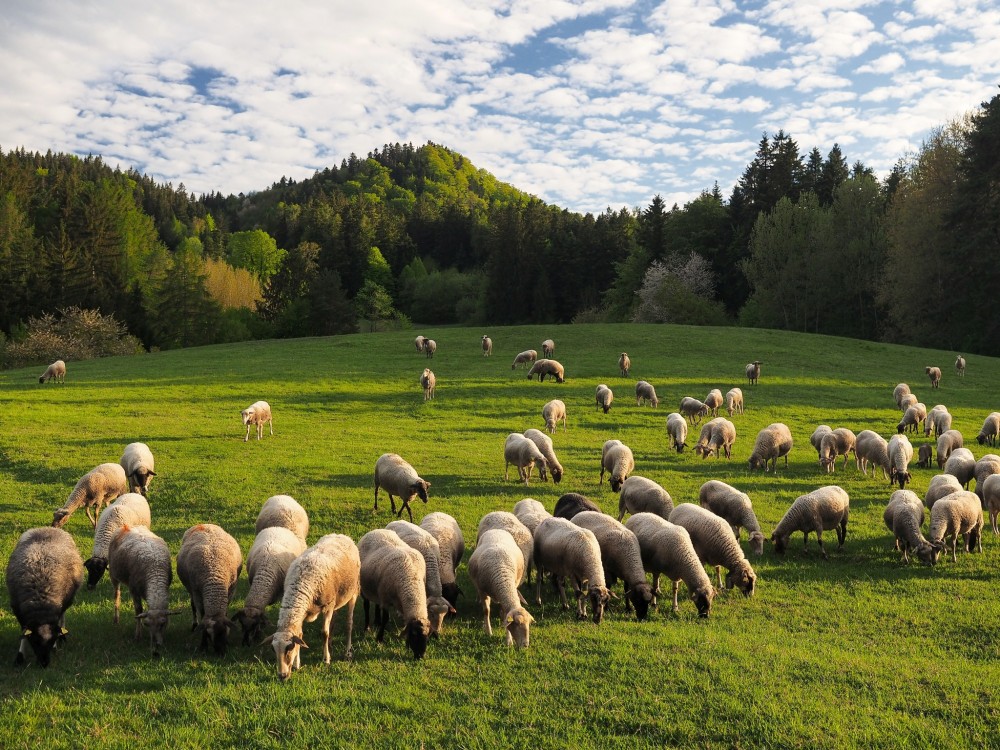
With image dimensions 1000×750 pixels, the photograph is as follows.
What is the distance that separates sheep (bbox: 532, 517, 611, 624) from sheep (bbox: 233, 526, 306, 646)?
4.54m

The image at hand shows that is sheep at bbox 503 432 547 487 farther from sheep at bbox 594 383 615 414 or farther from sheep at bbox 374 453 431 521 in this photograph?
sheep at bbox 594 383 615 414

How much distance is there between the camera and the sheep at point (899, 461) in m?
21.0

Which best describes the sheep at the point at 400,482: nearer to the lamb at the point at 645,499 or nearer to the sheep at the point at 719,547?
the lamb at the point at 645,499

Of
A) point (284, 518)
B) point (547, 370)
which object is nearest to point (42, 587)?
point (284, 518)

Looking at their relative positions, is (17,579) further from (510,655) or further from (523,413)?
(523,413)

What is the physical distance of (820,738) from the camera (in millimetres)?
7395

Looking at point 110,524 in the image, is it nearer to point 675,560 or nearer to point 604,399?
point 675,560

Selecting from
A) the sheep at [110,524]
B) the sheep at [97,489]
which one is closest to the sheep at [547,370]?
the sheep at [97,489]

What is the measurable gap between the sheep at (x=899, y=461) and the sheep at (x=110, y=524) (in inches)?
857

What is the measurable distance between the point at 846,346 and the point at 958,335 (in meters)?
20.2

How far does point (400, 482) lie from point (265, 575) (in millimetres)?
6593

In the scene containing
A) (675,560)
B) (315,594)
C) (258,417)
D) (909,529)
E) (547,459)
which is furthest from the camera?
(258,417)

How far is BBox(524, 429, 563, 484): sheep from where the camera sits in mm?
20812

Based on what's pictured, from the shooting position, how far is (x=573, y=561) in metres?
11.8
